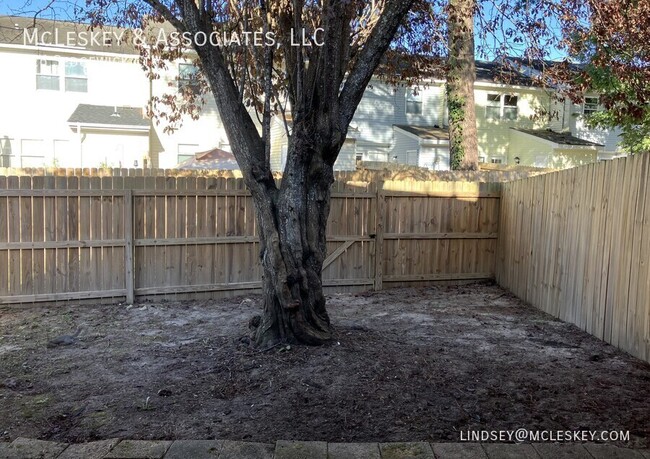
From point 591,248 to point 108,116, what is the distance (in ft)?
58.1

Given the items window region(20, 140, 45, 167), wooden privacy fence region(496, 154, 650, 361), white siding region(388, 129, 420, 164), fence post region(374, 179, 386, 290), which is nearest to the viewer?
wooden privacy fence region(496, 154, 650, 361)

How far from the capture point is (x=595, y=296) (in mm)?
6016

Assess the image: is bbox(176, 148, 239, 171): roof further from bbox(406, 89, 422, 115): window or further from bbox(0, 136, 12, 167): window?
bbox(406, 89, 422, 115): window

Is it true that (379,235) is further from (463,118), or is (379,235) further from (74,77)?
(74,77)

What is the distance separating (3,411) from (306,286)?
265cm

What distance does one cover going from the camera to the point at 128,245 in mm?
7422

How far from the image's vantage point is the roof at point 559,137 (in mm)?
21531

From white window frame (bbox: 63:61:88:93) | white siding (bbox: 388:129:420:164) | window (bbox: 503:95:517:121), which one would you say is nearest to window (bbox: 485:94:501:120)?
window (bbox: 503:95:517:121)

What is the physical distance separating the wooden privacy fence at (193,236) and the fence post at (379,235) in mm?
17

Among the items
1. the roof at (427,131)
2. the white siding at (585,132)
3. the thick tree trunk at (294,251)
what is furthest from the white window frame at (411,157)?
the thick tree trunk at (294,251)

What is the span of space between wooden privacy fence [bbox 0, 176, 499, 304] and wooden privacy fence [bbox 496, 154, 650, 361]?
118 centimetres

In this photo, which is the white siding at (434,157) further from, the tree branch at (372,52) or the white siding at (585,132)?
the tree branch at (372,52)

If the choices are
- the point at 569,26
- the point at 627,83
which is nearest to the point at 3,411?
the point at 569,26

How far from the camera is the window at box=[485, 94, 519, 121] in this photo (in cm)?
2323
